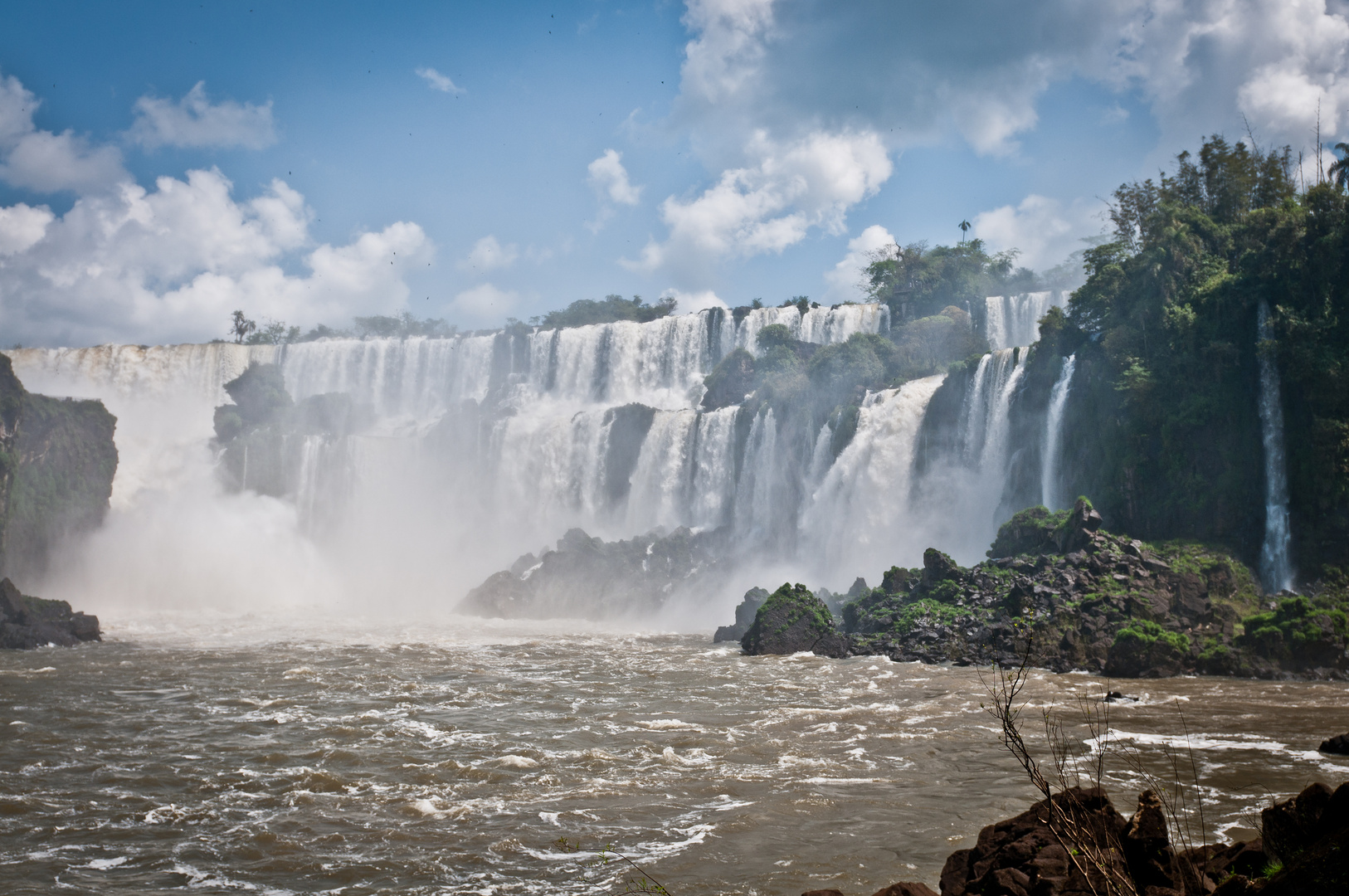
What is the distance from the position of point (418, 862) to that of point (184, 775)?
16.1 feet

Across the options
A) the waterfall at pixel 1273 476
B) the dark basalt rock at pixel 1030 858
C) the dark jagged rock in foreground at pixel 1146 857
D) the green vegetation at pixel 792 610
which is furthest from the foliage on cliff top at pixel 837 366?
the dark jagged rock in foreground at pixel 1146 857

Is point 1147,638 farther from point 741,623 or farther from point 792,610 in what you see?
point 741,623

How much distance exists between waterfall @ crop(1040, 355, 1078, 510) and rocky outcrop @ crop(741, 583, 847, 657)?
10332 mm

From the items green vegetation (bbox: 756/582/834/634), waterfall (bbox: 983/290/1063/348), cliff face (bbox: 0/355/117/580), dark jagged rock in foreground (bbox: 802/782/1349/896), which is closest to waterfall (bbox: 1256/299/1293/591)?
green vegetation (bbox: 756/582/834/634)

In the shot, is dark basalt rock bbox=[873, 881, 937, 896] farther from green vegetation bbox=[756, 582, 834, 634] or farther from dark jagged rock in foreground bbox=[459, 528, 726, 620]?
dark jagged rock in foreground bbox=[459, 528, 726, 620]

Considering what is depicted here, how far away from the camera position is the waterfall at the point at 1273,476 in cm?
2262

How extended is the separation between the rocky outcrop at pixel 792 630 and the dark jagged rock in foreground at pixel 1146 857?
53.9 ft

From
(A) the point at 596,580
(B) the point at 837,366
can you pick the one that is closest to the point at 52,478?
(A) the point at 596,580

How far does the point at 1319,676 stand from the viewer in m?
16.9

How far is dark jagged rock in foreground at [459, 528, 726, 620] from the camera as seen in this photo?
1331 inches

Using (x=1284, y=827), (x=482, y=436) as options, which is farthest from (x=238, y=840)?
(x=482, y=436)

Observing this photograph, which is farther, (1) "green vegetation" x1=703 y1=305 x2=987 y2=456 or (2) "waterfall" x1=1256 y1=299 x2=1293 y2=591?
(1) "green vegetation" x1=703 y1=305 x2=987 y2=456

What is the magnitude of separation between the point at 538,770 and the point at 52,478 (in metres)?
31.8

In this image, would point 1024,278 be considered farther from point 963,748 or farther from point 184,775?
point 184,775
